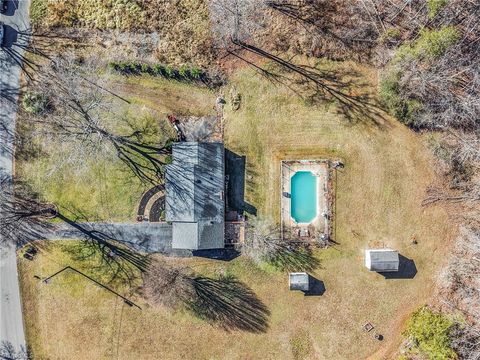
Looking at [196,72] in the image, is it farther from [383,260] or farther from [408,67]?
[383,260]

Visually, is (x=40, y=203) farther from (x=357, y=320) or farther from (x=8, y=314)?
(x=357, y=320)

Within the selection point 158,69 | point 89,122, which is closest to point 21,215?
point 89,122

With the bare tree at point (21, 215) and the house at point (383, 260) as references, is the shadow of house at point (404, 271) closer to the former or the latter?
the house at point (383, 260)

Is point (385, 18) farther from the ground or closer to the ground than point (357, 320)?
farther from the ground

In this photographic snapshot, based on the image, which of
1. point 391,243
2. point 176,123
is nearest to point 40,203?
point 176,123

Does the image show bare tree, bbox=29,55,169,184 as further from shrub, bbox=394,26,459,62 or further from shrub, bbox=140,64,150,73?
shrub, bbox=394,26,459,62
